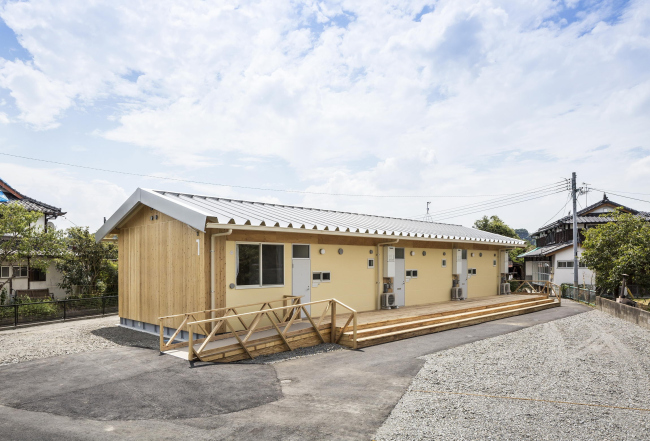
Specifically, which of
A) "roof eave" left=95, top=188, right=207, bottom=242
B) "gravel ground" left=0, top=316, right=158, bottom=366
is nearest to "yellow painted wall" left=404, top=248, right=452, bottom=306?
"roof eave" left=95, top=188, right=207, bottom=242

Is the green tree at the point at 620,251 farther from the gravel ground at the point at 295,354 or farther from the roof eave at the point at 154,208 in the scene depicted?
the roof eave at the point at 154,208

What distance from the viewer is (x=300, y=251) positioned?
462 inches

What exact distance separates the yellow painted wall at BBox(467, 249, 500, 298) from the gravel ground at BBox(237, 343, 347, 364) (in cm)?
1093

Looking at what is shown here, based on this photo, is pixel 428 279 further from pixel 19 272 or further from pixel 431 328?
pixel 19 272

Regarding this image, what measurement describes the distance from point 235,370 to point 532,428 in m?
4.79

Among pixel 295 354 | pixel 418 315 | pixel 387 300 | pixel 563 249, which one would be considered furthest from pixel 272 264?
pixel 563 249

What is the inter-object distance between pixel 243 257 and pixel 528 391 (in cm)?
666

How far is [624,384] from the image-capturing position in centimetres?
691

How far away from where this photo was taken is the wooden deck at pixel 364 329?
8.44 meters

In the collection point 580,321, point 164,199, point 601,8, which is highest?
point 601,8

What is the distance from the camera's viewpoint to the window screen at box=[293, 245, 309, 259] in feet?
38.1

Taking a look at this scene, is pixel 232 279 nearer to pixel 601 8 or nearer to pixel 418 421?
pixel 418 421

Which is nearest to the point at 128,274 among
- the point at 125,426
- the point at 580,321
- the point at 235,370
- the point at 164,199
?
the point at 164,199

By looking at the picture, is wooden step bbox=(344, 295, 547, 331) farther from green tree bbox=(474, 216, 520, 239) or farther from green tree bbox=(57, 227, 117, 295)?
green tree bbox=(474, 216, 520, 239)
